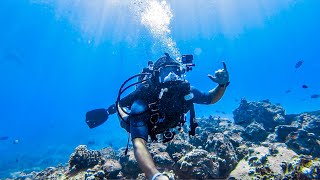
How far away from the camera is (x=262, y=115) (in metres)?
14.5

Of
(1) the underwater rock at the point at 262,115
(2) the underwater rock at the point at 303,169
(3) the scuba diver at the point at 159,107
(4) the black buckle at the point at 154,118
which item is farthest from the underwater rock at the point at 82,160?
(1) the underwater rock at the point at 262,115

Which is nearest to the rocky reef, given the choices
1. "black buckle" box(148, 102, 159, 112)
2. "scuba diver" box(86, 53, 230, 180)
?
"scuba diver" box(86, 53, 230, 180)

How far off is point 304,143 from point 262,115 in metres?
5.34

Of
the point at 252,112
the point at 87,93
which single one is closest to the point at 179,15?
the point at 252,112

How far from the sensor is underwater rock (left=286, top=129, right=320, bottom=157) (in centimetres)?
898

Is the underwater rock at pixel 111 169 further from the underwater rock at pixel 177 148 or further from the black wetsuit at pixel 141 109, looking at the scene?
the black wetsuit at pixel 141 109

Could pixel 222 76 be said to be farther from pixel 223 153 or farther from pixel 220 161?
pixel 223 153

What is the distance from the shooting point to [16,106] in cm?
15250

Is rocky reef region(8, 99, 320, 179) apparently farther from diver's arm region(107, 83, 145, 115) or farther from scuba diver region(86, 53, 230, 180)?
diver's arm region(107, 83, 145, 115)

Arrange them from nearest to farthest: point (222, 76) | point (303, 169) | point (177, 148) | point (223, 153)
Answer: point (303, 169) < point (222, 76) < point (223, 153) < point (177, 148)

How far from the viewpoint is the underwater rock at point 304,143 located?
29.5 ft

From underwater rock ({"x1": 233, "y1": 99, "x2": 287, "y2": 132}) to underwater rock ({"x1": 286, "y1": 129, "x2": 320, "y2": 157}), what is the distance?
11.5 feet

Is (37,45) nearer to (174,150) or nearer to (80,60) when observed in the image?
(80,60)

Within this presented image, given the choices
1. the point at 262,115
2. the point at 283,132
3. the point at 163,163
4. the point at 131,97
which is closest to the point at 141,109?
the point at 131,97
